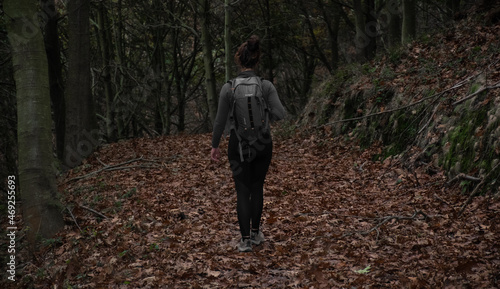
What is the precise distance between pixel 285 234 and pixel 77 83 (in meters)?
7.61

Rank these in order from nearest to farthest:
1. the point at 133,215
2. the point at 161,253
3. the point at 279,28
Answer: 1. the point at 161,253
2. the point at 133,215
3. the point at 279,28

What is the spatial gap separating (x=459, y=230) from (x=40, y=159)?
5315 mm

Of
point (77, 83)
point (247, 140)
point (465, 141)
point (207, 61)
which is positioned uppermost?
point (207, 61)

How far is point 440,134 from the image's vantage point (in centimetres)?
708

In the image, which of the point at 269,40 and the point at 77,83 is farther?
the point at 269,40

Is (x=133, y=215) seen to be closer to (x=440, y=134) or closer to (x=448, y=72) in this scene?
(x=440, y=134)

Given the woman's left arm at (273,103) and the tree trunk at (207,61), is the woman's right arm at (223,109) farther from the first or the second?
the tree trunk at (207,61)

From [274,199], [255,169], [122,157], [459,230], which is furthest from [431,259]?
[122,157]

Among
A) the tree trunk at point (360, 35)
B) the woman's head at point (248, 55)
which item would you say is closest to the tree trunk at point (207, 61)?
the tree trunk at point (360, 35)

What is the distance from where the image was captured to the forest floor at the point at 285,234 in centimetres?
398

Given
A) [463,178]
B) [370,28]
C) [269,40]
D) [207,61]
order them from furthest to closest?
[269,40], [207,61], [370,28], [463,178]

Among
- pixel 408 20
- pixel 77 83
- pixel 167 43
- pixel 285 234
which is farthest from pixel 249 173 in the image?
pixel 167 43

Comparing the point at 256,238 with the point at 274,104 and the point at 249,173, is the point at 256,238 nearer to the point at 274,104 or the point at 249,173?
the point at 249,173

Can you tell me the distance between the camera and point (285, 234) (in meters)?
5.43
